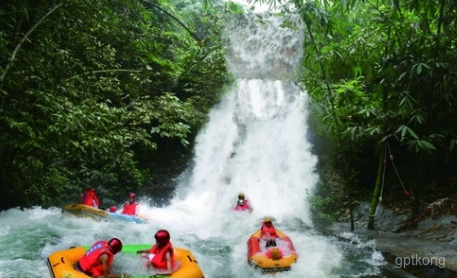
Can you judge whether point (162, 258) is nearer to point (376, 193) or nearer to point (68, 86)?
point (68, 86)

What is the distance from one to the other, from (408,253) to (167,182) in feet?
31.5

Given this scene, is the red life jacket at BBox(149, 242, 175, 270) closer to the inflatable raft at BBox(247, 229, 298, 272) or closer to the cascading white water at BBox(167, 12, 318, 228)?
the inflatable raft at BBox(247, 229, 298, 272)

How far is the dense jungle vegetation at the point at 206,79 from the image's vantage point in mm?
4949

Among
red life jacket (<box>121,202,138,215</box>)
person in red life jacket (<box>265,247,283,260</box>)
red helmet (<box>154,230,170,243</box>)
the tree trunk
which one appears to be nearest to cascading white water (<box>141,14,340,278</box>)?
red life jacket (<box>121,202,138,215</box>)

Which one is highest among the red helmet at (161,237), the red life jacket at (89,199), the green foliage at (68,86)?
the green foliage at (68,86)

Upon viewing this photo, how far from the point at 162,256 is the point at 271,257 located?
1.66 m

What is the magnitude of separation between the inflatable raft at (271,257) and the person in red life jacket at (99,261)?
195cm

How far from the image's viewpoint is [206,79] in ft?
24.3

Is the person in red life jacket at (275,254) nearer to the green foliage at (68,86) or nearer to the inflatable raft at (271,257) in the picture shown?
the inflatable raft at (271,257)

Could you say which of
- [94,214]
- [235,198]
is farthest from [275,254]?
[235,198]

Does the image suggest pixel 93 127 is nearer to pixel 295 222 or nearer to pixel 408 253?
pixel 408 253

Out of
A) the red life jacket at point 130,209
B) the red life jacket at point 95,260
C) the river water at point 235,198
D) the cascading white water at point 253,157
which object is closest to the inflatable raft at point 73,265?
the red life jacket at point 95,260

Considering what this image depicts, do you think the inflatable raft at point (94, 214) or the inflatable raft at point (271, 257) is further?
the inflatable raft at point (94, 214)

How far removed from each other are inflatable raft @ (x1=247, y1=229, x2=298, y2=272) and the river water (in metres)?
0.13
